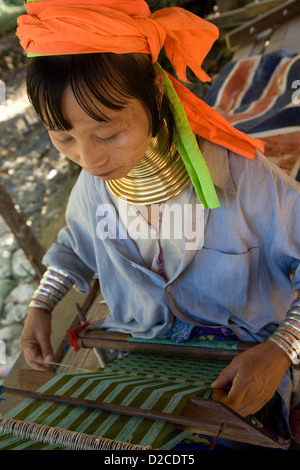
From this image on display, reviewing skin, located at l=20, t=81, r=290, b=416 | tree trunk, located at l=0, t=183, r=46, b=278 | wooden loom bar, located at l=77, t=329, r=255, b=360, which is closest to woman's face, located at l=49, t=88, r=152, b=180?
skin, located at l=20, t=81, r=290, b=416

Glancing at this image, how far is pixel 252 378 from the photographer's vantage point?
1339 millimetres

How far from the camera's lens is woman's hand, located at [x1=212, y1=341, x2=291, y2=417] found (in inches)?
51.8

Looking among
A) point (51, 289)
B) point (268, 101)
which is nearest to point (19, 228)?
point (51, 289)

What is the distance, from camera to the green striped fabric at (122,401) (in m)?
1.09

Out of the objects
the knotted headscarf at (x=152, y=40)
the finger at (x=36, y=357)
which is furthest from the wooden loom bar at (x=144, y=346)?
the knotted headscarf at (x=152, y=40)

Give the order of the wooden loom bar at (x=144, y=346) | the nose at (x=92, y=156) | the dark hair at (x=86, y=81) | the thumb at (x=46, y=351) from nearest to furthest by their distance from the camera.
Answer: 1. the dark hair at (x=86, y=81)
2. the nose at (x=92, y=156)
3. the wooden loom bar at (x=144, y=346)
4. the thumb at (x=46, y=351)

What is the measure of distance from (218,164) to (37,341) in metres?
1.12

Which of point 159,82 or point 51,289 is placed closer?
point 159,82

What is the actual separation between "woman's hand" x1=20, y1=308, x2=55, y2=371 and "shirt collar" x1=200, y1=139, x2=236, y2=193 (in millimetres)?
1003

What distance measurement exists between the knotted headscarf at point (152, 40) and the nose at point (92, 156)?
0.26 metres

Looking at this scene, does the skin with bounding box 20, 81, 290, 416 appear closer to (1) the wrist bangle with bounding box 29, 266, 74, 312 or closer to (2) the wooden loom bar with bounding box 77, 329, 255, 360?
(2) the wooden loom bar with bounding box 77, 329, 255, 360

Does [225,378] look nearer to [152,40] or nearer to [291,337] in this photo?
[291,337]

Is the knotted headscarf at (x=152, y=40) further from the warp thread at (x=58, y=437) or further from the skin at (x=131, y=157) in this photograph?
the warp thread at (x=58, y=437)
